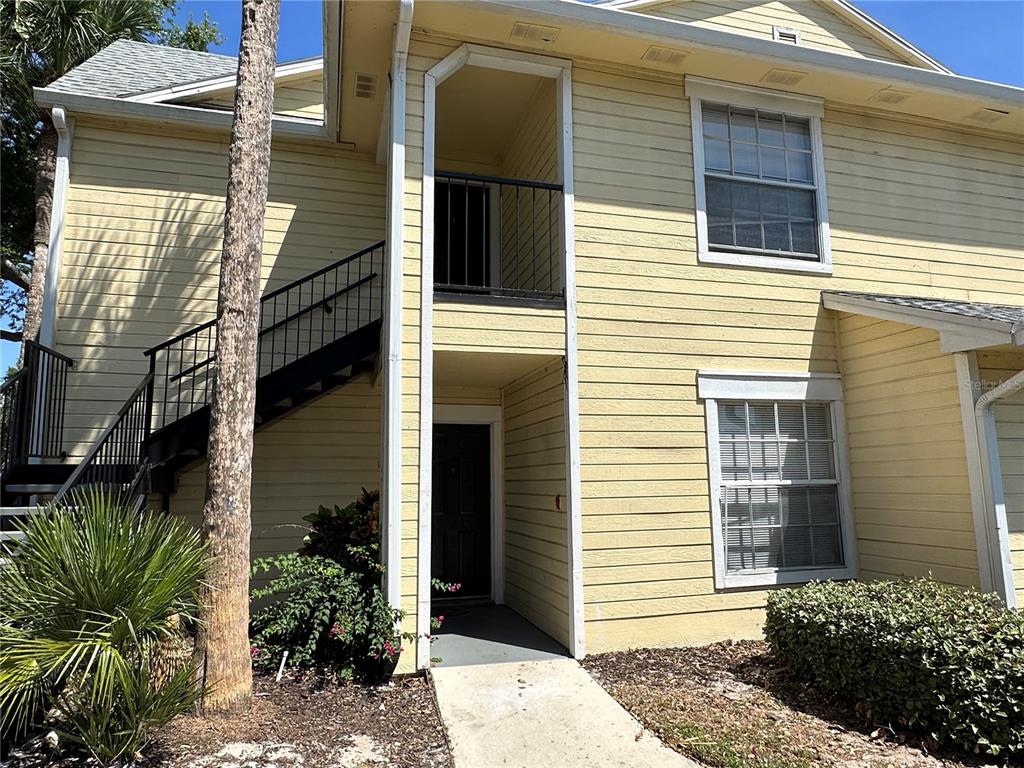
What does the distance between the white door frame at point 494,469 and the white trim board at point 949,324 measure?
3.98 metres

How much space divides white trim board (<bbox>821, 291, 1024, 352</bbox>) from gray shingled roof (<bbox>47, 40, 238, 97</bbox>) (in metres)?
7.48

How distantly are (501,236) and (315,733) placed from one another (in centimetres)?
595

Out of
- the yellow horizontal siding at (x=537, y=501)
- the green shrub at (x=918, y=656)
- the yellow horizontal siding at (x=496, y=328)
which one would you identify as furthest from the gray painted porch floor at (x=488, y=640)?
the yellow horizontal siding at (x=496, y=328)

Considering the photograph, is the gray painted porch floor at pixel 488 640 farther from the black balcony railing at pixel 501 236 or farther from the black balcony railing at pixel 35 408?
the black balcony railing at pixel 35 408

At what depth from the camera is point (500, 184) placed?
6125 millimetres

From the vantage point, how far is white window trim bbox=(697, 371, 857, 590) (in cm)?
583

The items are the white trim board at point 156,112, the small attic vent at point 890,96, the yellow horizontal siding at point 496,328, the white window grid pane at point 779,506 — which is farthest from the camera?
the white trim board at point 156,112

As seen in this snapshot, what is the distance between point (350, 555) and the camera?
549 centimetres

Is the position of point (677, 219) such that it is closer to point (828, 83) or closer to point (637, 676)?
point (828, 83)

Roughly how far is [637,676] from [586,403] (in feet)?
7.40

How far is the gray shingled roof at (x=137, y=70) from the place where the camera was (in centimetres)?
724

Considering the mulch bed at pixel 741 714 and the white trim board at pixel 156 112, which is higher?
the white trim board at pixel 156 112

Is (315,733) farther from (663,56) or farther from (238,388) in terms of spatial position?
(663,56)

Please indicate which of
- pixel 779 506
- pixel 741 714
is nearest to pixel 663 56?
pixel 779 506
